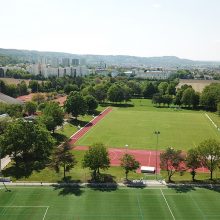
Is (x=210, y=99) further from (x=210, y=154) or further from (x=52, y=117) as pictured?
(x=210, y=154)

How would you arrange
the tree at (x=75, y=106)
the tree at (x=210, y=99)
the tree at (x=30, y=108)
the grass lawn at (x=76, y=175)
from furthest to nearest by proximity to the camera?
the tree at (x=210, y=99)
the tree at (x=30, y=108)
the tree at (x=75, y=106)
the grass lawn at (x=76, y=175)

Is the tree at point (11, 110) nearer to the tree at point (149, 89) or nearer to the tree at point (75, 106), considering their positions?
the tree at point (75, 106)

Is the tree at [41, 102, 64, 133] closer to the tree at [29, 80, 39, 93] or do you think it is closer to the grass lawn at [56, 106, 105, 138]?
the grass lawn at [56, 106, 105, 138]

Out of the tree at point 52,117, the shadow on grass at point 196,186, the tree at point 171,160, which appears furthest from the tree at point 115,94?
the shadow on grass at point 196,186

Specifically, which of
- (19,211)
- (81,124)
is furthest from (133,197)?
(81,124)

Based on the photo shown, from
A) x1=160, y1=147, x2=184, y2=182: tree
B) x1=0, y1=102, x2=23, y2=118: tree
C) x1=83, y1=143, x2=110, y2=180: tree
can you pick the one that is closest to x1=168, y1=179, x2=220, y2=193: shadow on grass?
x1=160, y1=147, x2=184, y2=182: tree

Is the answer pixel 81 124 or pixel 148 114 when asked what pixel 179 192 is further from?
pixel 148 114

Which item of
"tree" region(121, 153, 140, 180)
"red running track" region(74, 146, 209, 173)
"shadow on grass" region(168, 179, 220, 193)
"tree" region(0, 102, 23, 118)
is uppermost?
"tree" region(0, 102, 23, 118)
